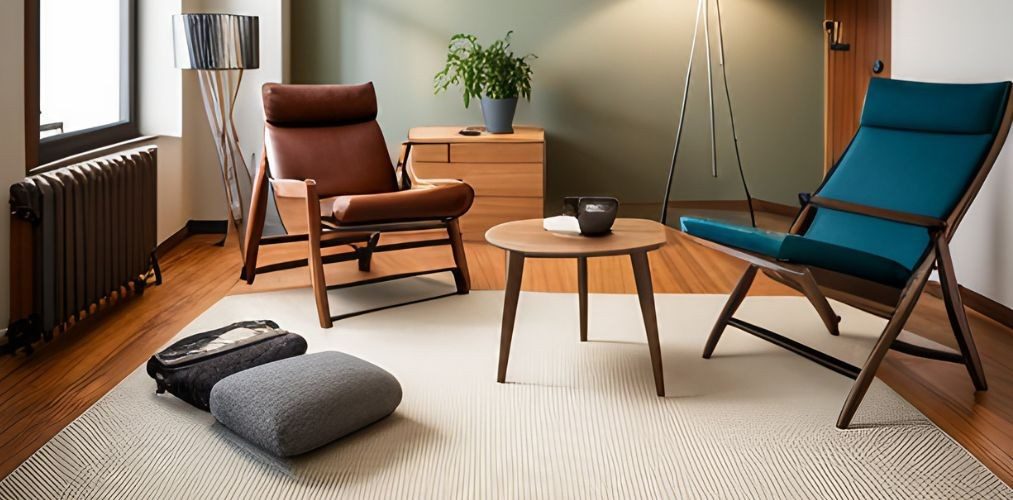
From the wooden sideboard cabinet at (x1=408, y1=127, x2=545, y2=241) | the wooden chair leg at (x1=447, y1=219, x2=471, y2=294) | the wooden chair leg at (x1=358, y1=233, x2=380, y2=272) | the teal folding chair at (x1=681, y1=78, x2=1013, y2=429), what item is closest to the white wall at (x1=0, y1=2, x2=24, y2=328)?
the wooden chair leg at (x1=358, y1=233, x2=380, y2=272)

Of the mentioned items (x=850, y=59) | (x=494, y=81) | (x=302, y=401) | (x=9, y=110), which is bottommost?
(x=302, y=401)

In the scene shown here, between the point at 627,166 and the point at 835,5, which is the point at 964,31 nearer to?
the point at 835,5

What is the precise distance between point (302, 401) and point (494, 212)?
124 inches

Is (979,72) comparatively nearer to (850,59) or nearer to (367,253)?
(850,59)

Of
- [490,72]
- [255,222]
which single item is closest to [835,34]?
[490,72]

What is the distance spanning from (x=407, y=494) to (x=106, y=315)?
208 cm

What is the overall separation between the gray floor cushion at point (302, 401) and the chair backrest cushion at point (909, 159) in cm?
163

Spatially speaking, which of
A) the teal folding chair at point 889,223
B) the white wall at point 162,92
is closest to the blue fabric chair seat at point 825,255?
the teal folding chair at point 889,223

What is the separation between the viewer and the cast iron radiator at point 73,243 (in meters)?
3.03

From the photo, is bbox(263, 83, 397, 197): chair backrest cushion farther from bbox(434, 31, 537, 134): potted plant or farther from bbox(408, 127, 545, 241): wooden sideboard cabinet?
bbox(434, 31, 537, 134): potted plant

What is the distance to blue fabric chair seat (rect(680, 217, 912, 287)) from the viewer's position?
260 cm

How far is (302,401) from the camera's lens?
2256 mm

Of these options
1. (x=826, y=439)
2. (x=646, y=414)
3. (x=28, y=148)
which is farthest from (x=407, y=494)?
(x=28, y=148)

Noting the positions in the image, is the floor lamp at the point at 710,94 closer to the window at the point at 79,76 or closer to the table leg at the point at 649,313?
the table leg at the point at 649,313
